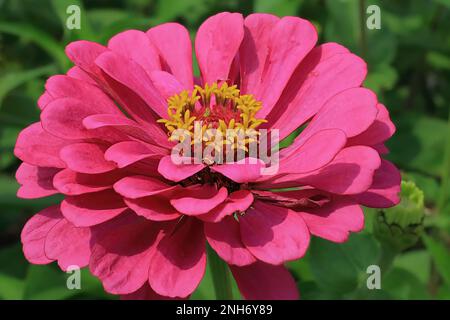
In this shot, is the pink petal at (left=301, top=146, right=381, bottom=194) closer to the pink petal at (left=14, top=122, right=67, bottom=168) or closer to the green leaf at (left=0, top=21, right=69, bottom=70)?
A: the pink petal at (left=14, top=122, right=67, bottom=168)

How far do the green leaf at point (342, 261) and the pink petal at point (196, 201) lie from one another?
0.41 meters

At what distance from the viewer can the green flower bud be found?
0.96m

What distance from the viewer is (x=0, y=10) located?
5.13 ft

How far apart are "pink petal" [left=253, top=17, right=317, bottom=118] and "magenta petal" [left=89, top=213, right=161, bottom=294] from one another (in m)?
0.24

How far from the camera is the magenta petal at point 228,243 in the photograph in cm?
68

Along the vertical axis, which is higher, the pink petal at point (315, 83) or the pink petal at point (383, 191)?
the pink petal at point (315, 83)

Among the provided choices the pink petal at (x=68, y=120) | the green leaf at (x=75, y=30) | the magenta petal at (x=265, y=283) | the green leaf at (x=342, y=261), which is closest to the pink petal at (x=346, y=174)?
the magenta petal at (x=265, y=283)

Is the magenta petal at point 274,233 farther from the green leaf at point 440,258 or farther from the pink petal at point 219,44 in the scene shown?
the green leaf at point 440,258

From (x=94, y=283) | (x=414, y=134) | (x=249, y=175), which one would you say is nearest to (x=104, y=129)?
(x=249, y=175)

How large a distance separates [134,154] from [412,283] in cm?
64

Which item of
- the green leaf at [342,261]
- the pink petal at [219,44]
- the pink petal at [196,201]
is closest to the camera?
the pink petal at [196,201]

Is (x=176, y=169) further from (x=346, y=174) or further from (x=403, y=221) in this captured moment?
(x=403, y=221)

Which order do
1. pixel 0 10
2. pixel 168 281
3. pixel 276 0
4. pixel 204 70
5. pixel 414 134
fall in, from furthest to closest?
pixel 0 10 → pixel 414 134 → pixel 276 0 → pixel 204 70 → pixel 168 281
